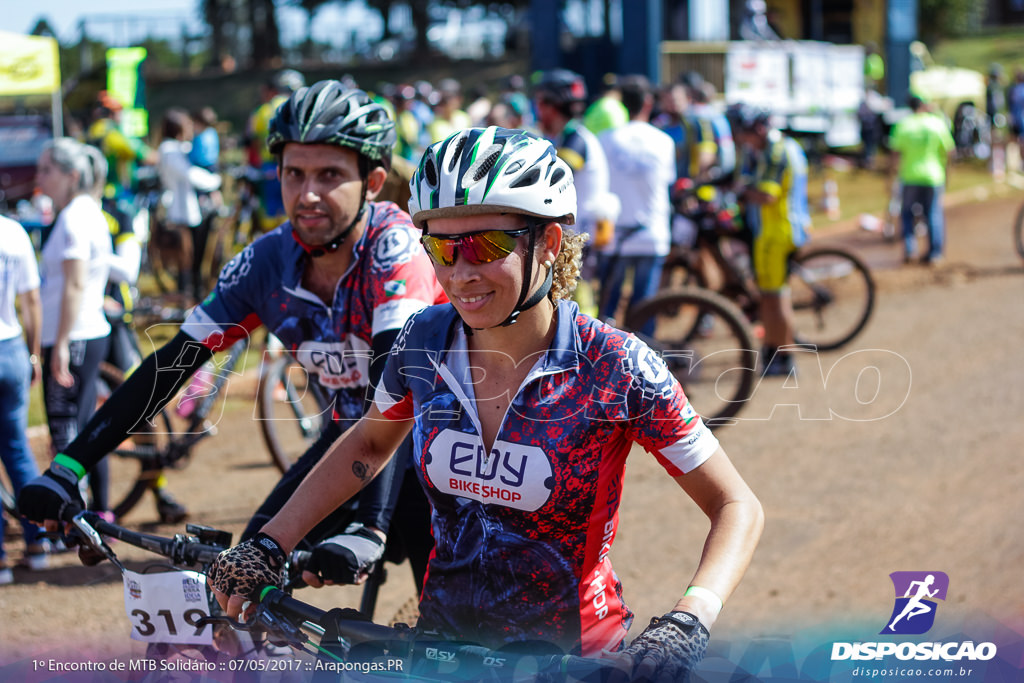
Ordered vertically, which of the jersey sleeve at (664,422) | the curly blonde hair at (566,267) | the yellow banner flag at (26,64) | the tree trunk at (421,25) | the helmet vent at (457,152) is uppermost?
the tree trunk at (421,25)

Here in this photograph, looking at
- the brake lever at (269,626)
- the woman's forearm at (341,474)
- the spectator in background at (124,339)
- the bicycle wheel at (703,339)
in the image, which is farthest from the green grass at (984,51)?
the brake lever at (269,626)

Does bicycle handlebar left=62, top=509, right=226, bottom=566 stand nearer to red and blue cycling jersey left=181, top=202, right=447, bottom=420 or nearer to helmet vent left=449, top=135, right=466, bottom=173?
red and blue cycling jersey left=181, top=202, right=447, bottom=420

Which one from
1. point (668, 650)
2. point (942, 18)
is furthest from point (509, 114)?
point (942, 18)

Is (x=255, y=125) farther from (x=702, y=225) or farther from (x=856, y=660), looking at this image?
(x=856, y=660)

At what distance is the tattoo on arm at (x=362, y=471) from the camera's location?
282 cm

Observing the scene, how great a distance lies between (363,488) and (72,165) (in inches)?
161

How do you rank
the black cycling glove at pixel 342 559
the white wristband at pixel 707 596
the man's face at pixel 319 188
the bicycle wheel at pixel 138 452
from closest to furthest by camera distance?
the white wristband at pixel 707 596 → the black cycling glove at pixel 342 559 → the man's face at pixel 319 188 → the bicycle wheel at pixel 138 452

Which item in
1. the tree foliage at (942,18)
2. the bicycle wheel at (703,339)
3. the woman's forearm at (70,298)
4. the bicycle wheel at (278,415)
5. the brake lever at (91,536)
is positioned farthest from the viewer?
the tree foliage at (942,18)

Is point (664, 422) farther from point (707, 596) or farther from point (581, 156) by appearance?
point (581, 156)

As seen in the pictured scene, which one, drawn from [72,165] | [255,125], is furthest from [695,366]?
[255,125]

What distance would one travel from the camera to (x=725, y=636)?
4703 mm

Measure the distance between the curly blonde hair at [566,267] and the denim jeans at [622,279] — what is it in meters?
6.55

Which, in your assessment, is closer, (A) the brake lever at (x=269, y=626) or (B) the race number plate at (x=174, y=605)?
(A) the brake lever at (x=269, y=626)

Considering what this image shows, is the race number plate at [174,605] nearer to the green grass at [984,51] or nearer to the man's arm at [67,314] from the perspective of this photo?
the man's arm at [67,314]
